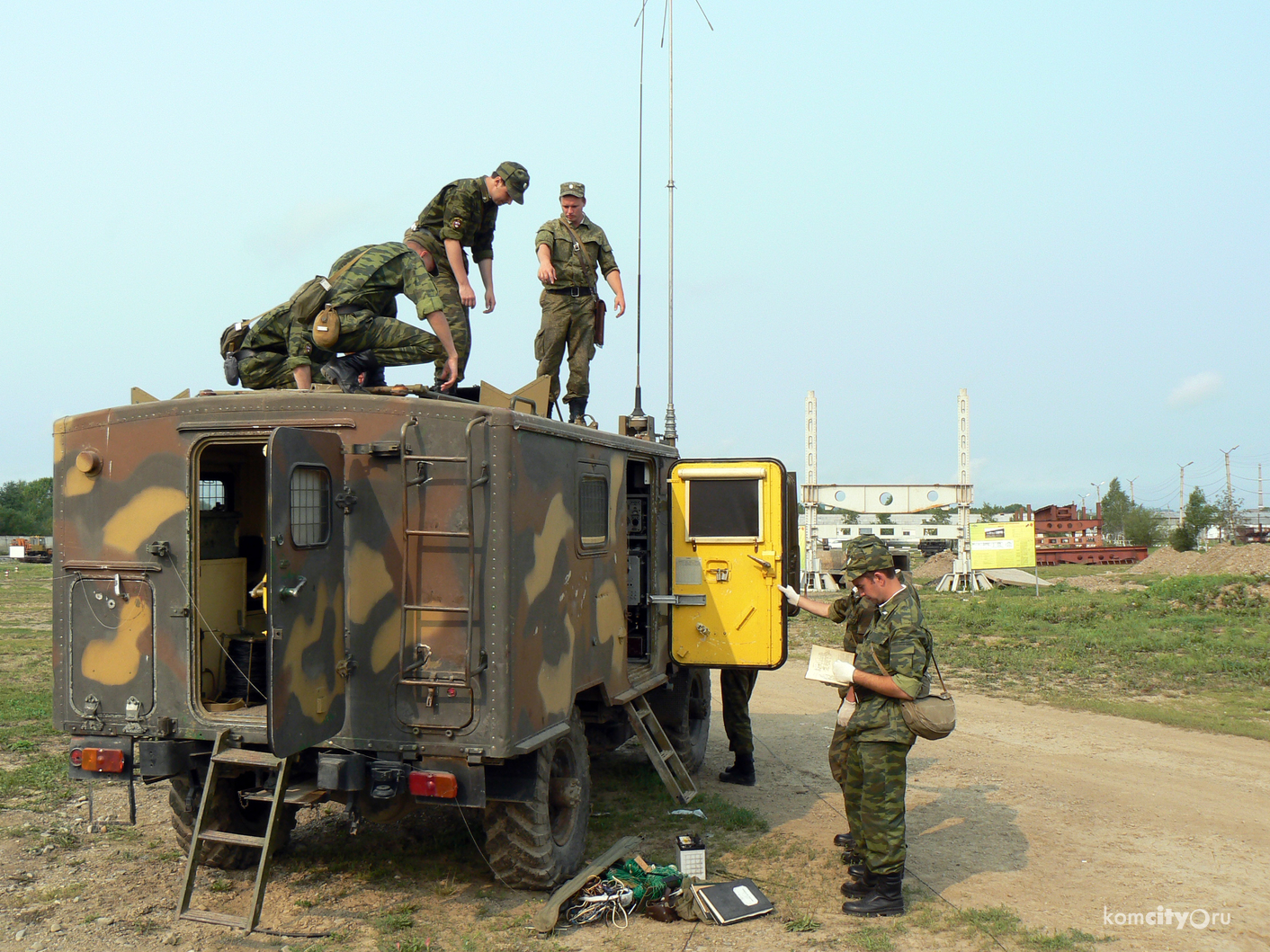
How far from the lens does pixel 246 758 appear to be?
538 cm

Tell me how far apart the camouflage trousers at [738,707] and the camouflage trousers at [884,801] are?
9.72ft

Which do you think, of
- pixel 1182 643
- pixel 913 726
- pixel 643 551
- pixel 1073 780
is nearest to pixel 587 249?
pixel 643 551

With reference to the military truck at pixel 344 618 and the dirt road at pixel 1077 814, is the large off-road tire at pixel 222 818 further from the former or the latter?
the dirt road at pixel 1077 814

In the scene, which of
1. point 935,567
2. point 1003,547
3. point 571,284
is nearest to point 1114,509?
point 935,567

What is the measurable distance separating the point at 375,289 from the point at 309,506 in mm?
2350

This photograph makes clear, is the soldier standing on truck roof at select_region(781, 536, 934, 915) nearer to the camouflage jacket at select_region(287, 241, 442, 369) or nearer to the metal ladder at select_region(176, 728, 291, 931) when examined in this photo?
the metal ladder at select_region(176, 728, 291, 931)

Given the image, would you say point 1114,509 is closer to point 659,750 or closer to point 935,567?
point 935,567

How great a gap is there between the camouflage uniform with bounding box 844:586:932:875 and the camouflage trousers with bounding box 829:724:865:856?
0.13 m

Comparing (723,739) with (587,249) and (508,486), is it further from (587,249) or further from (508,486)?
(508,486)

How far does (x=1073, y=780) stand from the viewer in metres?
9.48

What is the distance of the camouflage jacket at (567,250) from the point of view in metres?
9.65

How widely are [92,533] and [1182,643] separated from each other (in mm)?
17470

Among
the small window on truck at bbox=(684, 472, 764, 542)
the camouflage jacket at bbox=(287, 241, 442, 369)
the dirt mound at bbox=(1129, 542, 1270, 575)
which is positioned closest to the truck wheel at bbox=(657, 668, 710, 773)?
the small window on truck at bbox=(684, 472, 764, 542)

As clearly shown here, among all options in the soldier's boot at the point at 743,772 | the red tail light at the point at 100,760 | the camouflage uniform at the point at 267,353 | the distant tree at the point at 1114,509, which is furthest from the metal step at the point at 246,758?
the distant tree at the point at 1114,509
